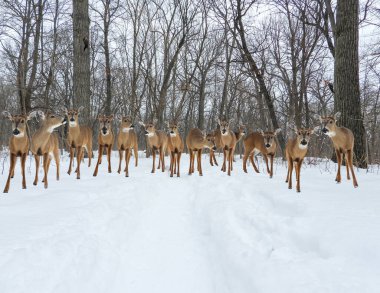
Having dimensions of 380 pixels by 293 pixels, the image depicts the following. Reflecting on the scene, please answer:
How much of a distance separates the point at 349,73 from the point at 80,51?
9.22m

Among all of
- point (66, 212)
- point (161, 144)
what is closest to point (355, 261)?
point (66, 212)

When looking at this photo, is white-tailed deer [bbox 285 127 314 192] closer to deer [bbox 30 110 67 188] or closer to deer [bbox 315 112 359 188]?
deer [bbox 315 112 359 188]

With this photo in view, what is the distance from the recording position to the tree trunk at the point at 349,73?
30.9 feet

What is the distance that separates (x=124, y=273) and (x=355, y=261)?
2.25 m

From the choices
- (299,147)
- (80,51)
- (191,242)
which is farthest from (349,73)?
(80,51)

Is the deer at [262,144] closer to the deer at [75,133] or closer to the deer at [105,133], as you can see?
the deer at [105,133]

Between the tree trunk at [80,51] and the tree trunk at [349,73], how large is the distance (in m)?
8.71

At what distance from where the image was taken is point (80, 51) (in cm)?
1097

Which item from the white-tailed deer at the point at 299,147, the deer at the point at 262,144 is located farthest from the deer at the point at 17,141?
the deer at the point at 262,144

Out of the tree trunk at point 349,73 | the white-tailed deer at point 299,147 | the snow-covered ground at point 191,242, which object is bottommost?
the snow-covered ground at point 191,242

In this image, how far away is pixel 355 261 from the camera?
2619mm

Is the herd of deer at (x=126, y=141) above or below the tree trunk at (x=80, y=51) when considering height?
below

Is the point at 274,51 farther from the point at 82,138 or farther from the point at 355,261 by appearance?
the point at 355,261

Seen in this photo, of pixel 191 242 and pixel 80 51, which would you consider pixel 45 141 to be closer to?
pixel 191 242
